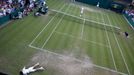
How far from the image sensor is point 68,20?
28484mm

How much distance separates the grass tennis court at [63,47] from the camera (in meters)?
15.9

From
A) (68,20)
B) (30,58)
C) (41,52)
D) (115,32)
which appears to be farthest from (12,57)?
(115,32)

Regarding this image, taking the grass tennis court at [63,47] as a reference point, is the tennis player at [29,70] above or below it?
above

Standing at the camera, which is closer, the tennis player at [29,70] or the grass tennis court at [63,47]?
the tennis player at [29,70]

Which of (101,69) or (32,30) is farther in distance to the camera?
(32,30)

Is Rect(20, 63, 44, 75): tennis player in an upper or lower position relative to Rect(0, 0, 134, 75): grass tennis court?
upper

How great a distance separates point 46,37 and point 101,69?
6.67 metres

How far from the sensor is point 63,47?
19.5m

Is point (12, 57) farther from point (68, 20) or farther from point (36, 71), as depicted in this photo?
point (68, 20)

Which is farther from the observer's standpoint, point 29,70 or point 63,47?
point 63,47

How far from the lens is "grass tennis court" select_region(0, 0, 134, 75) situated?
15914mm

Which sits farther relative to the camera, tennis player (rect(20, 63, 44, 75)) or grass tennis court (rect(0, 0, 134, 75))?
grass tennis court (rect(0, 0, 134, 75))

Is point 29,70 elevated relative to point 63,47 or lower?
elevated

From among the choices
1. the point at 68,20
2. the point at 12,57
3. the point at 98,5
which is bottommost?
the point at 98,5
